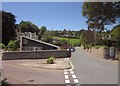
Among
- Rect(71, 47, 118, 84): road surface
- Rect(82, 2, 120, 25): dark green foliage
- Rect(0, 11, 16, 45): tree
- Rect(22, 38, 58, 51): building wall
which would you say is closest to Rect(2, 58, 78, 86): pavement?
Rect(71, 47, 118, 84): road surface

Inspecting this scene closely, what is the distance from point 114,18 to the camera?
4009 cm

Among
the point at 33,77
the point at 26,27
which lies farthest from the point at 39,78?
the point at 26,27

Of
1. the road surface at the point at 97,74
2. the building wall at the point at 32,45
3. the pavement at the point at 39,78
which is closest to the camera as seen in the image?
the pavement at the point at 39,78

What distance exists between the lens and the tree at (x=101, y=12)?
1515 inches

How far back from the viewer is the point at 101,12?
39.1 m

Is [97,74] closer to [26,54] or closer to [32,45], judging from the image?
[26,54]

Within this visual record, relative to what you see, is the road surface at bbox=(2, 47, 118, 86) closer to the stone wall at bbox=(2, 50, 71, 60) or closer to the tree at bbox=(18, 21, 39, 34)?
the stone wall at bbox=(2, 50, 71, 60)

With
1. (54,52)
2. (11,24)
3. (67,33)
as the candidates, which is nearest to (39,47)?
(11,24)

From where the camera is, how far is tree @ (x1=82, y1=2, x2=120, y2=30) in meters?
38.5

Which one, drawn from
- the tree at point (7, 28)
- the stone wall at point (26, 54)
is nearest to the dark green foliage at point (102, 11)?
the stone wall at point (26, 54)

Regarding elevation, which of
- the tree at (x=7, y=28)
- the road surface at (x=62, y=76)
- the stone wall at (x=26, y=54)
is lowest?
the stone wall at (x=26, y=54)

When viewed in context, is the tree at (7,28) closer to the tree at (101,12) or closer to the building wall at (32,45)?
the building wall at (32,45)

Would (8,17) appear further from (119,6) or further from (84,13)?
(119,6)

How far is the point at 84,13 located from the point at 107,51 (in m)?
7.58
